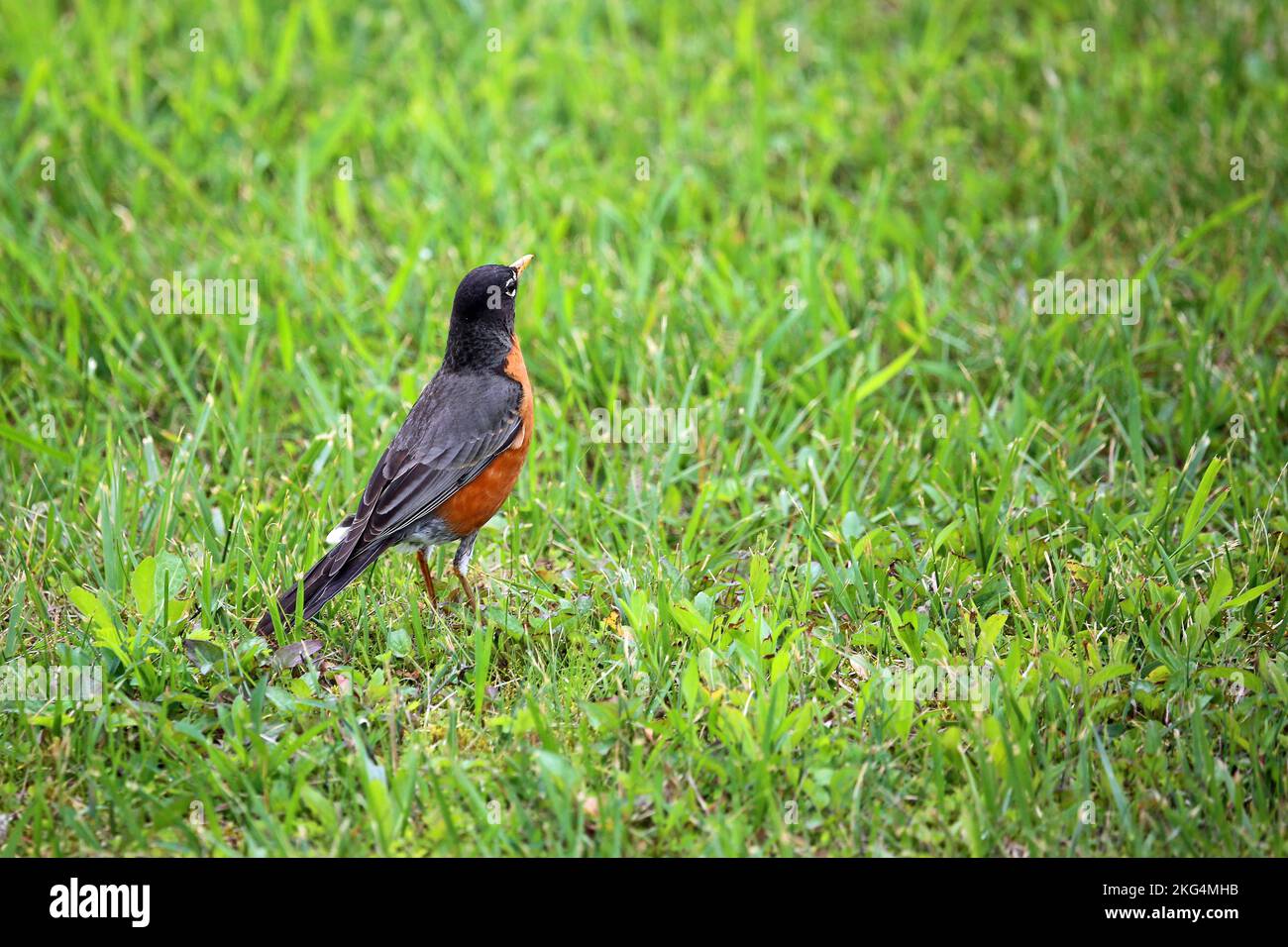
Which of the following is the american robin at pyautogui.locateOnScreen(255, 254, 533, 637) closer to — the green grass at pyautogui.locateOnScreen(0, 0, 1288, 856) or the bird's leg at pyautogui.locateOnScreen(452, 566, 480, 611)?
the bird's leg at pyautogui.locateOnScreen(452, 566, 480, 611)

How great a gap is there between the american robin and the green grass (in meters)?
0.24

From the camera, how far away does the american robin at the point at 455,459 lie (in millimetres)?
4184

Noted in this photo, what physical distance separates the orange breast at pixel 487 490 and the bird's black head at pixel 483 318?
0.77 feet

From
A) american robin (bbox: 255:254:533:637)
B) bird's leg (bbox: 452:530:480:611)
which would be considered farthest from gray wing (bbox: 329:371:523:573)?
bird's leg (bbox: 452:530:480:611)

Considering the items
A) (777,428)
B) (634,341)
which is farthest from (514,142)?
(777,428)

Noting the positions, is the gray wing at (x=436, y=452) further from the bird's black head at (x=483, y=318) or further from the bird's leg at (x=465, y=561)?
the bird's leg at (x=465, y=561)

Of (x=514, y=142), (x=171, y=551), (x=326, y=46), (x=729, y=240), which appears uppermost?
(x=326, y=46)

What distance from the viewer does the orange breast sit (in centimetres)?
436

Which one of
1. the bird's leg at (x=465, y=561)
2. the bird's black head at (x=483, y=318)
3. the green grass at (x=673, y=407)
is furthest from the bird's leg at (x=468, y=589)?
the bird's black head at (x=483, y=318)

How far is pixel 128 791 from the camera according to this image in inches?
142

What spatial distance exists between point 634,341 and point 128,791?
122 inches

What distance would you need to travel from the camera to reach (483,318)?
4633 mm

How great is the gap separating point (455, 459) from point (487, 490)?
17cm
